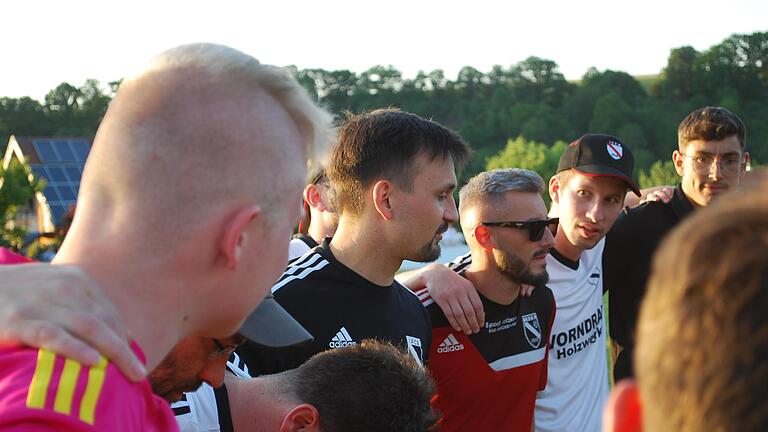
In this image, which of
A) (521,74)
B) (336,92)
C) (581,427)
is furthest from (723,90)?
(581,427)

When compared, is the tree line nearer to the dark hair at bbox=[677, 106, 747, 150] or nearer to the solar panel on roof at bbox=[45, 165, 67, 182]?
the solar panel on roof at bbox=[45, 165, 67, 182]

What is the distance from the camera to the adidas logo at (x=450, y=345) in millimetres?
4043

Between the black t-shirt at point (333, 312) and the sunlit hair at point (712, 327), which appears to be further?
the black t-shirt at point (333, 312)

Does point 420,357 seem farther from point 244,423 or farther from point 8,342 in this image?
point 8,342

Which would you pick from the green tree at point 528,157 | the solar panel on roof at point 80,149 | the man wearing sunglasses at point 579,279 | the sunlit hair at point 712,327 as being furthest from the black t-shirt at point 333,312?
the green tree at point 528,157

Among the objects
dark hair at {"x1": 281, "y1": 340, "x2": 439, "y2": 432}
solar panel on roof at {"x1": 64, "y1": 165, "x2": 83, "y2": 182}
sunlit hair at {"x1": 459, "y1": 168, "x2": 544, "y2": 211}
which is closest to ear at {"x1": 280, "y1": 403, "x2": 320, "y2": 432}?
dark hair at {"x1": 281, "y1": 340, "x2": 439, "y2": 432}

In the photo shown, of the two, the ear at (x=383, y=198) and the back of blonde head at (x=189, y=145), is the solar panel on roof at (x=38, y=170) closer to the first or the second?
the ear at (x=383, y=198)

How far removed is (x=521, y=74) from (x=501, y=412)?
110 m

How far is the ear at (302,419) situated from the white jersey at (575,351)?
235 centimetres

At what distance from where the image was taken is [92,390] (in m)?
1.32

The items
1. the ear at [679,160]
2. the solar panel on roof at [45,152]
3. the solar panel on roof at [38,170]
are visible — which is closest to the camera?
the ear at [679,160]

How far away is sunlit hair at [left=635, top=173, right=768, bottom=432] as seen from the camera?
0.92m

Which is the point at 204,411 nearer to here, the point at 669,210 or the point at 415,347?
the point at 415,347

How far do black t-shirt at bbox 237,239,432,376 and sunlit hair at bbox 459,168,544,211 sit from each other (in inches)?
Result: 46.0
